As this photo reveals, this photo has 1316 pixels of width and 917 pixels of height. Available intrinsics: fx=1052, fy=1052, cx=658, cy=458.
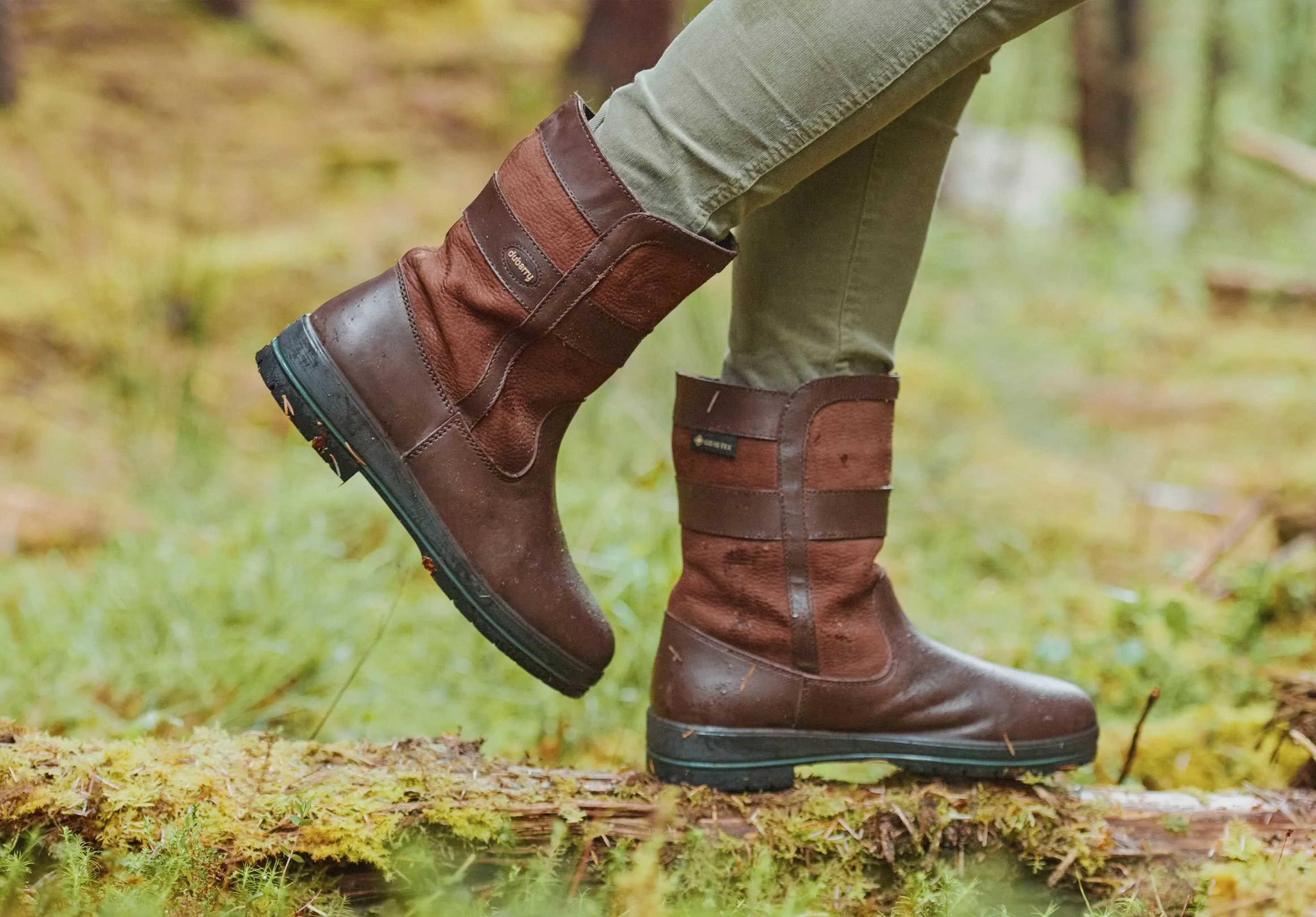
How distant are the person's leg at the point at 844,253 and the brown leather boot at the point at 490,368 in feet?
0.55

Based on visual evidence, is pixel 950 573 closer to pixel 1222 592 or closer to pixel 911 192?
pixel 1222 592

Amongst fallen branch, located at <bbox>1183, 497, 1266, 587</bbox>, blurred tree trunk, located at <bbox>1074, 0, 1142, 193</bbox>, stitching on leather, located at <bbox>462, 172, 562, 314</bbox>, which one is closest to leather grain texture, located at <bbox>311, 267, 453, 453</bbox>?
stitching on leather, located at <bbox>462, 172, 562, 314</bbox>

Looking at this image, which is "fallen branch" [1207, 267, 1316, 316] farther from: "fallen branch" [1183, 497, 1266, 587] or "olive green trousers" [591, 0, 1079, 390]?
"olive green trousers" [591, 0, 1079, 390]

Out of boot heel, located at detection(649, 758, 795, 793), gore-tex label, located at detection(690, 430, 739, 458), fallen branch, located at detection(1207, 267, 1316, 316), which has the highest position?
fallen branch, located at detection(1207, 267, 1316, 316)

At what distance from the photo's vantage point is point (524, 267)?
1.18 m

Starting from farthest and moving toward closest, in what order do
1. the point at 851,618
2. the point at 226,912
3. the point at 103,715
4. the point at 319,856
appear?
the point at 103,715 < the point at 851,618 < the point at 319,856 < the point at 226,912

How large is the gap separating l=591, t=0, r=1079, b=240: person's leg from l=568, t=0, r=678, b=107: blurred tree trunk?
463cm

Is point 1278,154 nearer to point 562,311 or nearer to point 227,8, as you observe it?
point 562,311

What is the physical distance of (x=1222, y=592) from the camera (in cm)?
273

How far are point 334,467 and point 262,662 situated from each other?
36.2 inches

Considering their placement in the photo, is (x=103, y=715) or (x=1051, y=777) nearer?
(x=1051, y=777)

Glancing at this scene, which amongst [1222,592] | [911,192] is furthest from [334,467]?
[1222,592]

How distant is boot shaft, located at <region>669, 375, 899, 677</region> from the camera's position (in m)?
1.32

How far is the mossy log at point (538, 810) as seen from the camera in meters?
1.12
